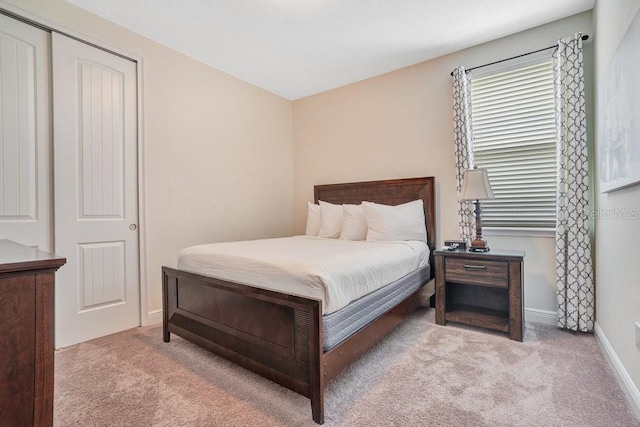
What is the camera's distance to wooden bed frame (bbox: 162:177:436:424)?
1.51 metres

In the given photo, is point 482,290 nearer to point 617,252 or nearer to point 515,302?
point 515,302

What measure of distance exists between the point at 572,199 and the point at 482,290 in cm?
106

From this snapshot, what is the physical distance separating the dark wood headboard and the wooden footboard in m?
2.03

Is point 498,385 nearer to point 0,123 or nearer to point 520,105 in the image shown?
point 520,105

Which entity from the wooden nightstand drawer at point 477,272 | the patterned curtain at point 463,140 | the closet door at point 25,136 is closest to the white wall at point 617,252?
the wooden nightstand drawer at point 477,272

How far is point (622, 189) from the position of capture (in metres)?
1.74

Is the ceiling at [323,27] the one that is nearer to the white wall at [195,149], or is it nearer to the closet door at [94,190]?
the white wall at [195,149]

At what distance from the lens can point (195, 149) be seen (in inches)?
127

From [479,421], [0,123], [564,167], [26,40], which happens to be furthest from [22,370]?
[564,167]

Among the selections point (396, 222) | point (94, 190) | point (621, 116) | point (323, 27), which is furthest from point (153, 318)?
point (621, 116)

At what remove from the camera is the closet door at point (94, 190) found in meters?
2.35

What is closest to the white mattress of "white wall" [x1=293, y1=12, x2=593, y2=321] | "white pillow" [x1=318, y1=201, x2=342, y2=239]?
"white pillow" [x1=318, y1=201, x2=342, y2=239]

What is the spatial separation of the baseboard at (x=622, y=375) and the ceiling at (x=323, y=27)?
2542 mm

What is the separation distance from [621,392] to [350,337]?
1486 mm
